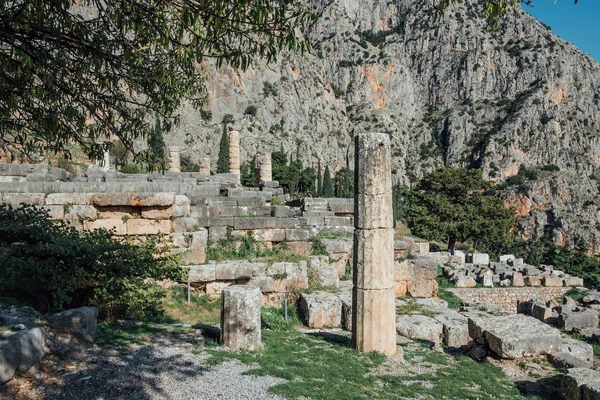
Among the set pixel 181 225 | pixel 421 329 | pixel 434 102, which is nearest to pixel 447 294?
pixel 421 329

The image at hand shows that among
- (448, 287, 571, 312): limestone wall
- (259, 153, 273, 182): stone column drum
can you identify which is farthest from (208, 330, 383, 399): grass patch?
(259, 153, 273, 182): stone column drum

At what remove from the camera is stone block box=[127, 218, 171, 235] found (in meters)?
12.2

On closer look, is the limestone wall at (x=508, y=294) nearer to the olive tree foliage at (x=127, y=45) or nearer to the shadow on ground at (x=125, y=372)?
the shadow on ground at (x=125, y=372)

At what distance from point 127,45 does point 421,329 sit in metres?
9.10

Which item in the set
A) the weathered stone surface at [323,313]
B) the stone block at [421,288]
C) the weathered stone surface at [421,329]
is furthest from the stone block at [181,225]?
the stone block at [421,288]

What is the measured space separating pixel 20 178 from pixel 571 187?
95.9m

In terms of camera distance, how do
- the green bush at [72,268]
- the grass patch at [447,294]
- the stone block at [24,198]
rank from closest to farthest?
the green bush at [72,268], the stone block at [24,198], the grass patch at [447,294]

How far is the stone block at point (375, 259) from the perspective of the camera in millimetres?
9156

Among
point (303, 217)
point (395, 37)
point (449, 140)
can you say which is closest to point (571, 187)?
point (449, 140)

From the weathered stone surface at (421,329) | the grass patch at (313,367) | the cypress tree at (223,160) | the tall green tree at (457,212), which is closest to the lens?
the grass patch at (313,367)

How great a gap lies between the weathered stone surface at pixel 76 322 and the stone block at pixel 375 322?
4.83 m

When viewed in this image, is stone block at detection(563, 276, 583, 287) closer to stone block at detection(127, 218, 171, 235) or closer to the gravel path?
stone block at detection(127, 218, 171, 235)

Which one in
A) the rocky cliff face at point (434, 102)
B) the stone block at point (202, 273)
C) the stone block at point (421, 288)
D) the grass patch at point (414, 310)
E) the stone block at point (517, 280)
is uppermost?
the rocky cliff face at point (434, 102)

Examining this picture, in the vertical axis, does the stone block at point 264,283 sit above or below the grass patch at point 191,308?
above
